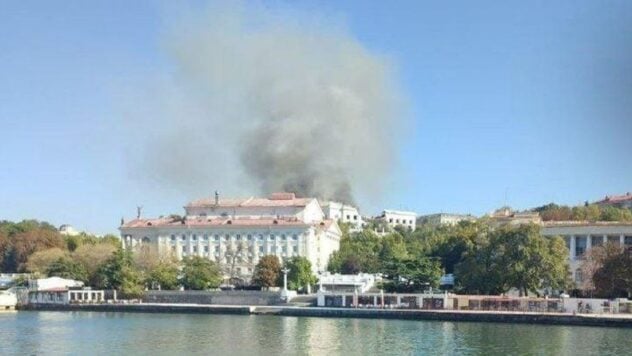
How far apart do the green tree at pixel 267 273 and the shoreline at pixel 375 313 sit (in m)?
5.66

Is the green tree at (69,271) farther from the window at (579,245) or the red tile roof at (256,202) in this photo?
the window at (579,245)

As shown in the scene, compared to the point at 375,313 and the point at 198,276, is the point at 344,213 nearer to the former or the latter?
the point at 198,276

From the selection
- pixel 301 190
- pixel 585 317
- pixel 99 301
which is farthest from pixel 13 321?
pixel 301 190

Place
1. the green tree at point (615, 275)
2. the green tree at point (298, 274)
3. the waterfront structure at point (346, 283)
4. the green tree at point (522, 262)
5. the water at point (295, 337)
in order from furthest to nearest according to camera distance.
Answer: the green tree at point (298, 274)
the waterfront structure at point (346, 283)
the green tree at point (522, 262)
the green tree at point (615, 275)
the water at point (295, 337)

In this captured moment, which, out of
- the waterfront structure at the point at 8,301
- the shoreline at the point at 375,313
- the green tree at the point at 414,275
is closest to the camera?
the shoreline at the point at 375,313

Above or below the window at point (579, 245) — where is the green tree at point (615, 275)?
below

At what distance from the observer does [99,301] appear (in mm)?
54594

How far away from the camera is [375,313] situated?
4500cm

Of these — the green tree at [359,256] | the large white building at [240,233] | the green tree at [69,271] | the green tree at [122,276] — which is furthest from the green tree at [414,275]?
the green tree at [69,271]

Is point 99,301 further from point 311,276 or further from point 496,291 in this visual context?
point 496,291

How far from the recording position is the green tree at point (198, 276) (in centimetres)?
5541

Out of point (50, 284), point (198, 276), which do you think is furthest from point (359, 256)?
point (50, 284)

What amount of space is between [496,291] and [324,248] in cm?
2428

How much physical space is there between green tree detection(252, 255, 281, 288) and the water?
1161cm
